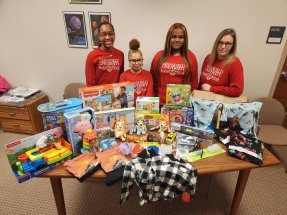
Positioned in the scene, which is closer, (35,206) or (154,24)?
(35,206)

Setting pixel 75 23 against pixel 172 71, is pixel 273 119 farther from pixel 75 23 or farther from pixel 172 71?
pixel 75 23

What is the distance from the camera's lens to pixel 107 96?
156cm

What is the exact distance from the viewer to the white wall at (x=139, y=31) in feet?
7.73

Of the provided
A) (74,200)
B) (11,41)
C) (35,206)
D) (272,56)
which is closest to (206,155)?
(74,200)

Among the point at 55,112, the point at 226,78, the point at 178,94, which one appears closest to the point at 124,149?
the point at 55,112

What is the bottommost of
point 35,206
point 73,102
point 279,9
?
point 35,206

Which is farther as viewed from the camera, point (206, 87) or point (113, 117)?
point (206, 87)

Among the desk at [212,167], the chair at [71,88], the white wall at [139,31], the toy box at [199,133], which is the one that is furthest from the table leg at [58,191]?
the white wall at [139,31]

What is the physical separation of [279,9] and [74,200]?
9.50 feet

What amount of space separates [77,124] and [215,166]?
0.92m

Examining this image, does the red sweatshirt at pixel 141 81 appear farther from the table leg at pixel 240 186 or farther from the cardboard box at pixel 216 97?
the table leg at pixel 240 186

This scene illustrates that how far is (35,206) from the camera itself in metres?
1.94

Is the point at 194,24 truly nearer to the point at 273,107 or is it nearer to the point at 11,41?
the point at 273,107

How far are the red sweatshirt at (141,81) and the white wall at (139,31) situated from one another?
84cm
